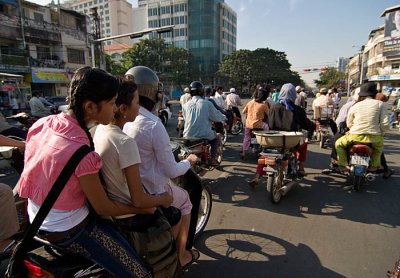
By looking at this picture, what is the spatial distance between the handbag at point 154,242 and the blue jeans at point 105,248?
63 mm

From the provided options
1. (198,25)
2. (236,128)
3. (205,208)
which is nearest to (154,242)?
(205,208)

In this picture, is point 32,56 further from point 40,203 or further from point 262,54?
point 262,54

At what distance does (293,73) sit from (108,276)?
2769 inches

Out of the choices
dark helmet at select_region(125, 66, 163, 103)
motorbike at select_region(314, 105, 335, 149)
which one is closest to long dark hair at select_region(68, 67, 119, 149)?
dark helmet at select_region(125, 66, 163, 103)

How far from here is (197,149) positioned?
16.8 feet

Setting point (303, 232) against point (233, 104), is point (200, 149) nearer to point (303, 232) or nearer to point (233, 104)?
point (303, 232)

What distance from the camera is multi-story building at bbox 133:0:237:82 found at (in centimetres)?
6381

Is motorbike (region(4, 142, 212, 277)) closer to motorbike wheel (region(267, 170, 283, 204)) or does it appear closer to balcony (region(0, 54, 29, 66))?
motorbike wheel (region(267, 170, 283, 204))

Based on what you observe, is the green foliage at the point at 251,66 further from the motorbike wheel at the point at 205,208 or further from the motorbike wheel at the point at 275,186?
the motorbike wheel at the point at 205,208

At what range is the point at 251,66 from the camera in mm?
54344

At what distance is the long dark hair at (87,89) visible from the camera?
1.46 meters

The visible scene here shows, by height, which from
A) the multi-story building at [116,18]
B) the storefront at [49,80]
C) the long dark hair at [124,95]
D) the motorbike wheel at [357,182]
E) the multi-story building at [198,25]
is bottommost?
the motorbike wheel at [357,182]

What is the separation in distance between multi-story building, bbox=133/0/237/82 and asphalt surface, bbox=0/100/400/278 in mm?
56640

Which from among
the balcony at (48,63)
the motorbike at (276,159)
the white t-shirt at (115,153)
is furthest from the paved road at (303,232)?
the balcony at (48,63)
